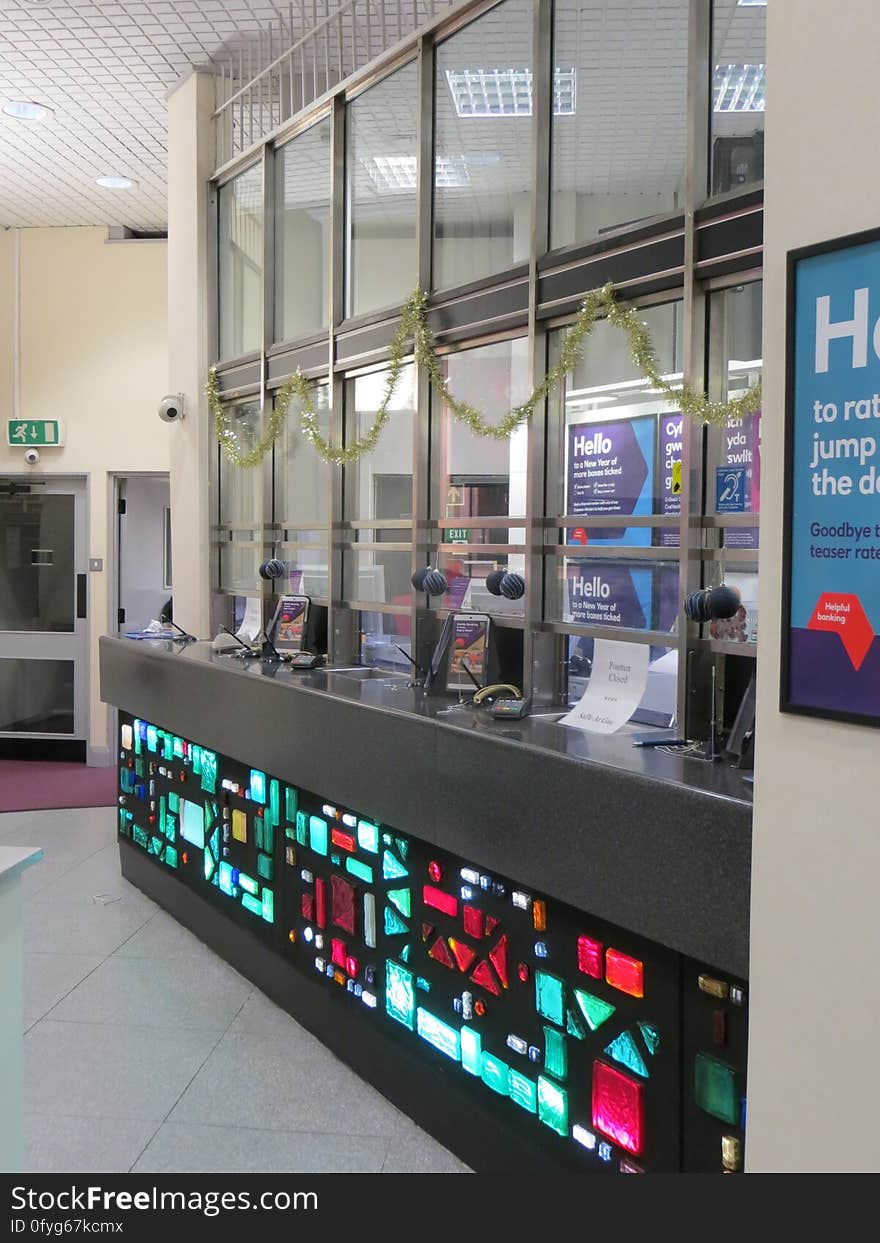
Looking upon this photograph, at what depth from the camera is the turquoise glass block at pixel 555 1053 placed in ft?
9.17

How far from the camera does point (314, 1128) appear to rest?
3.34m

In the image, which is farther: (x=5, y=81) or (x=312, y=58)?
(x=5, y=81)

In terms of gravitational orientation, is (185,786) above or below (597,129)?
below

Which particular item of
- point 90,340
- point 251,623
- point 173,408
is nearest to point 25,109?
point 173,408

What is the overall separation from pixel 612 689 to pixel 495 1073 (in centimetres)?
110

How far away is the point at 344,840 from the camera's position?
386 centimetres

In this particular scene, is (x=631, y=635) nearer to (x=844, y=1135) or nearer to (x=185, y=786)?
(x=844, y=1135)

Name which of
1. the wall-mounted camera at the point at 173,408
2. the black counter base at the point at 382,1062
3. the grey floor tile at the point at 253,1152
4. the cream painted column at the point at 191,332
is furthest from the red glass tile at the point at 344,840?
the wall-mounted camera at the point at 173,408

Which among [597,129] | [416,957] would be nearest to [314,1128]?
[416,957]

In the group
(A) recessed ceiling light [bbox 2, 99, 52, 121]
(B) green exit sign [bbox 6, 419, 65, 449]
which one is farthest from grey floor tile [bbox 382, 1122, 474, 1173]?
(B) green exit sign [bbox 6, 419, 65, 449]

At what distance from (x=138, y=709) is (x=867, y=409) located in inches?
181

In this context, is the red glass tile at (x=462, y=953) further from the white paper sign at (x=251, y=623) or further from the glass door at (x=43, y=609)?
the glass door at (x=43, y=609)

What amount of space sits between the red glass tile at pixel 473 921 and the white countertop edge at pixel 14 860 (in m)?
1.19

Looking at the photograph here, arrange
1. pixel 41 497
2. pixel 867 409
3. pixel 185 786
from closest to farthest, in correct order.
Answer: pixel 867 409, pixel 185 786, pixel 41 497
